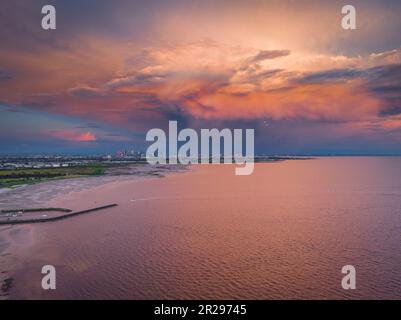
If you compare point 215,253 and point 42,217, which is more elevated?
point 42,217

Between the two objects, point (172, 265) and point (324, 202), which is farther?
point (324, 202)

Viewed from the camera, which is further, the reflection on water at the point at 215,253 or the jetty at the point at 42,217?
the jetty at the point at 42,217

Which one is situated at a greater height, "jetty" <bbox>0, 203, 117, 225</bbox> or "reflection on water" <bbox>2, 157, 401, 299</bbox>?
"jetty" <bbox>0, 203, 117, 225</bbox>

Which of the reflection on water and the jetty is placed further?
the jetty

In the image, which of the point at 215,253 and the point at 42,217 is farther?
the point at 42,217

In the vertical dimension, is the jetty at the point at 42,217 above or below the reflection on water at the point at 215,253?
above
